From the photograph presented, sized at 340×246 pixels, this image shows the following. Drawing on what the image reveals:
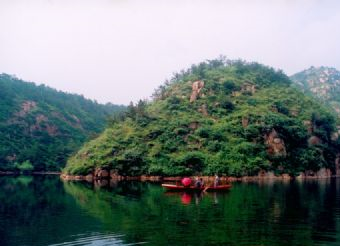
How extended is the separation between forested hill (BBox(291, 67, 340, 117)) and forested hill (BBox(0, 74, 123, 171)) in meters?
73.7

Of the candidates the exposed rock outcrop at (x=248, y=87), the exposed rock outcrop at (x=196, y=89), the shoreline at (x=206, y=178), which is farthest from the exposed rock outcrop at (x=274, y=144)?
the exposed rock outcrop at (x=248, y=87)

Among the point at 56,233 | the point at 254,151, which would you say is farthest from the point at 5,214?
the point at 254,151

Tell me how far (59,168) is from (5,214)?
7486cm

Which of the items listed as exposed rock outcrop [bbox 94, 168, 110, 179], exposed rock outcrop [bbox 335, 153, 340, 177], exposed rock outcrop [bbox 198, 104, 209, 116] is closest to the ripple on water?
exposed rock outcrop [bbox 94, 168, 110, 179]

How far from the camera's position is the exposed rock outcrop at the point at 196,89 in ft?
295

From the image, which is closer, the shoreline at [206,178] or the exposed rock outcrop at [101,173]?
the shoreline at [206,178]

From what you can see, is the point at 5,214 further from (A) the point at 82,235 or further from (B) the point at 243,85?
(B) the point at 243,85

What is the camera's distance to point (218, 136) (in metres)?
76.0

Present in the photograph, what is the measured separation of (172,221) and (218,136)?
52.4 meters

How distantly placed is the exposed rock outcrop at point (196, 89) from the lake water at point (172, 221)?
54.5 m

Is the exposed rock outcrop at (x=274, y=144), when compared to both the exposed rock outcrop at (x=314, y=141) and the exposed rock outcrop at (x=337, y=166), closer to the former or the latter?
the exposed rock outcrop at (x=314, y=141)

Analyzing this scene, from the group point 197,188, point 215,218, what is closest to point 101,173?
point 197,188

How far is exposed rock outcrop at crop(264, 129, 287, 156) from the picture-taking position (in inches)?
2977

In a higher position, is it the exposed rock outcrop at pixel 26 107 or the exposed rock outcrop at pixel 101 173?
the exposed rock outcrop at pixel 26 107
